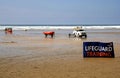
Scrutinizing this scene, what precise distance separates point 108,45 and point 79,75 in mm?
4756

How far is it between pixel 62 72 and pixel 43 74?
28.7 inches

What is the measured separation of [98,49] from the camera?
13.6 meters

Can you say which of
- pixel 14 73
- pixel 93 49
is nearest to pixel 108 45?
pixel 93 49

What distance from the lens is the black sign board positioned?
13.5 m

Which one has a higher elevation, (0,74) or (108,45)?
(108,45)

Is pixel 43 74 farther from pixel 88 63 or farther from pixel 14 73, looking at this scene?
pixel 88 63

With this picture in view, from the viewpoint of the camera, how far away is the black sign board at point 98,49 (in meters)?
13.5

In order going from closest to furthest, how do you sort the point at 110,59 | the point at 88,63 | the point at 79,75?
1. the point at 79,75
2. the point at 88,63
3. the point at 110,59

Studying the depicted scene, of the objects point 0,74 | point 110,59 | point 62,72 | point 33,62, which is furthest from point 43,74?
point 110,59

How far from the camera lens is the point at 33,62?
12070 mm

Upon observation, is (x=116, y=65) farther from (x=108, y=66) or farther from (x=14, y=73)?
(x=14, y=73)

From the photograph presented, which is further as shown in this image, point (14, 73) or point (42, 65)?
point (42, 65)

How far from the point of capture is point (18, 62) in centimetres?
1206

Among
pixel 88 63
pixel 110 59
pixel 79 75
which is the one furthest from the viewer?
pixel 110 59
